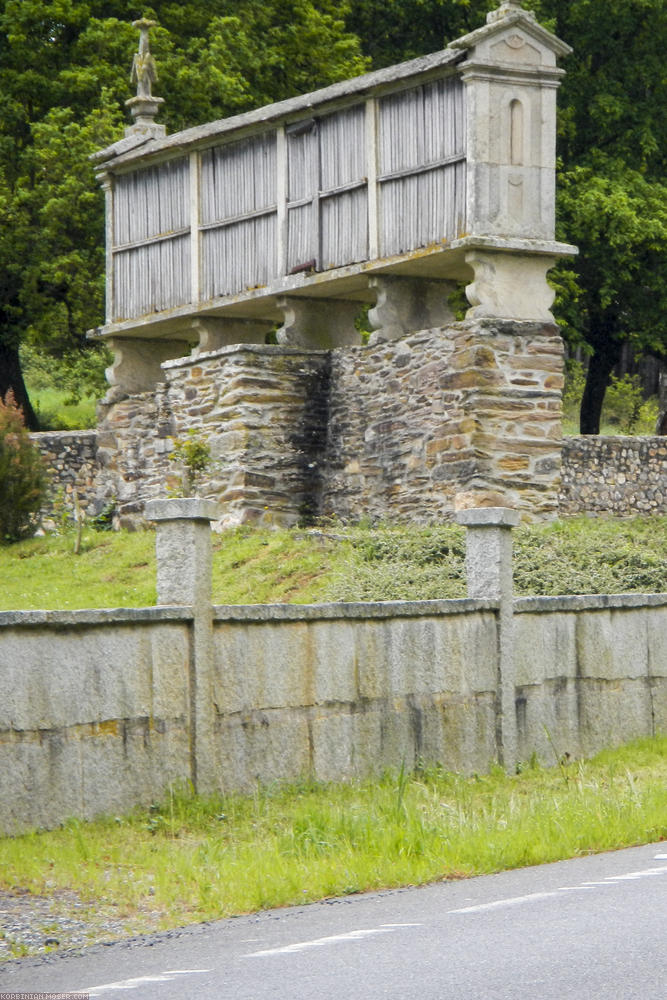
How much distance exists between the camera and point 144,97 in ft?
87.6

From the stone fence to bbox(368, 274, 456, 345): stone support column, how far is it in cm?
761

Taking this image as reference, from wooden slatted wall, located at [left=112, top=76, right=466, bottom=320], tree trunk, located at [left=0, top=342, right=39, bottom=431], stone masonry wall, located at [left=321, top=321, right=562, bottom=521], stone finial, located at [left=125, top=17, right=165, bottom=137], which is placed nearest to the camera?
stone masonry wall, located at [left=321, top=321, right=562, bottom=521]

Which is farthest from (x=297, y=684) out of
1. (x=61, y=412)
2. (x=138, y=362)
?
(x=61, y=412)

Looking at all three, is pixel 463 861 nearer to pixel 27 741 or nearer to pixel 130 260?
pixel 27 741

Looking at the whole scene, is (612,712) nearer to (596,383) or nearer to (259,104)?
(259,104)

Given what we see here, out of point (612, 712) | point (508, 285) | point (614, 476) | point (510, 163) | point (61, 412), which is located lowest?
point (612, 712)

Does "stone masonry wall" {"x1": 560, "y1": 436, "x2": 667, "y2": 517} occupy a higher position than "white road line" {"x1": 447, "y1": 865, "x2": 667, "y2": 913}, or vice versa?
"stone masonry wall" {"x1": 560, "y1": 436, "x2": 667, "y2": 517}

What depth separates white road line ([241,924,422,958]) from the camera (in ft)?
25.2

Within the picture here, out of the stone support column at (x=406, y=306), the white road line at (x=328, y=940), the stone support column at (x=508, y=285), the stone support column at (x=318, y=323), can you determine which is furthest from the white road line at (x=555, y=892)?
the stone support column at (x=318, y=323)

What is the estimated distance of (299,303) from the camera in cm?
2302

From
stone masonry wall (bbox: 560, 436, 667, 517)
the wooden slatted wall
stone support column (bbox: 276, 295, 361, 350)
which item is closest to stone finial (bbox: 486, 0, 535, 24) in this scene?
the wooden slatted wall

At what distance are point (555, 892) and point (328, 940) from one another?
5.23ft

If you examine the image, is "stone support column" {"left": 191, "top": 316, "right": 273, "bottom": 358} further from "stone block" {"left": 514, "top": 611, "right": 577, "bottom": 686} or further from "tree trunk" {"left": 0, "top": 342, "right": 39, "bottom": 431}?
"stone block" {"left": 514, "top": 611, "right": 577, "bottom": 686}

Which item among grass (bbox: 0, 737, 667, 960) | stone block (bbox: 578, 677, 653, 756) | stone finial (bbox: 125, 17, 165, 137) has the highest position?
stone finial (bbox: 125, 17, 165, 137)
